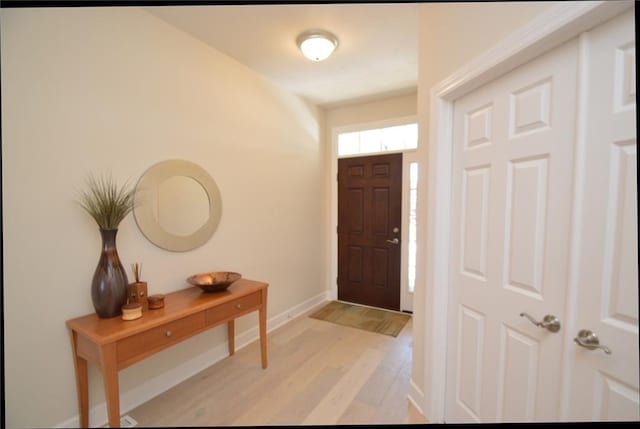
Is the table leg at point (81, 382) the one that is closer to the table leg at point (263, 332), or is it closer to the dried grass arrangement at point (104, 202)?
the dried grass arrangement at point (104, 202)

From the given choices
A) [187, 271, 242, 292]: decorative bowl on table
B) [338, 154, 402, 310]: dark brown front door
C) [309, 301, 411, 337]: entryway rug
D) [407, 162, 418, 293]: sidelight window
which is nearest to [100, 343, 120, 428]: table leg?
[187, 271, 242, 292]: decorative bowl on table

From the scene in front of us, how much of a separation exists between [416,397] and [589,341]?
0.89m

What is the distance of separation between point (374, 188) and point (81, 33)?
2334 millimetres

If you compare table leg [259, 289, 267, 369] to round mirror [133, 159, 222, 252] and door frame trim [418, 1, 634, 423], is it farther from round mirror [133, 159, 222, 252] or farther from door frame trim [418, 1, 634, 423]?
door frame trim [418, 1, 634, 423]

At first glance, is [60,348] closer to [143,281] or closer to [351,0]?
[143,281]

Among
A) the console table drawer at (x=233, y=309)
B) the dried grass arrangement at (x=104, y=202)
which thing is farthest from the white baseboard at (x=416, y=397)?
the dried grass arrangement at (x=104, y=202)

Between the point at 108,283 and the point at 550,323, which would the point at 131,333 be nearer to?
the point at 108,283

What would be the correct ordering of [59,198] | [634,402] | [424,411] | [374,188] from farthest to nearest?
[374,188] → [424,411] → [59,198] → [634,402]

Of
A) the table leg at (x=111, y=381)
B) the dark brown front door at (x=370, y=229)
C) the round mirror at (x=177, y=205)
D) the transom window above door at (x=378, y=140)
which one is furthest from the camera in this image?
the dark brown front door at (x=370, y=229)

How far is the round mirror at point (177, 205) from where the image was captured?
1.25m

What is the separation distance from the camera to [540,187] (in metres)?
0.76

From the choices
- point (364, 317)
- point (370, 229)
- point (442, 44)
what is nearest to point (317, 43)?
point (442, 44)

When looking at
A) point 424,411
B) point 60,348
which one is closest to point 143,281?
point 60,348

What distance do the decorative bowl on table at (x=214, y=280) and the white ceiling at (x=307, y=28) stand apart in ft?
4.19
